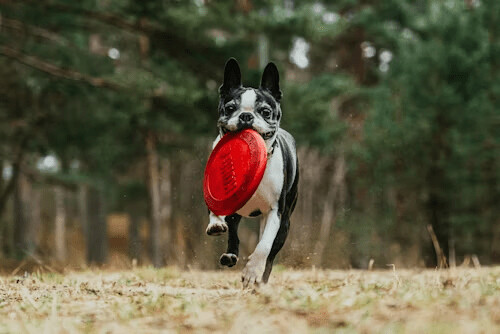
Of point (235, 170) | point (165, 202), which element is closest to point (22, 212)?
point (165, 202)

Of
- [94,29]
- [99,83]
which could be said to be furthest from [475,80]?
[94,29]

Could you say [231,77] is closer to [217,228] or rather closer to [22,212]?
[217,228]

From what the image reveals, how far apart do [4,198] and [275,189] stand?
463 inches

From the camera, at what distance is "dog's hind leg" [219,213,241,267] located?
14.9 feet

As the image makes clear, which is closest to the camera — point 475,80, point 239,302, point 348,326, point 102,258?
point 348,326

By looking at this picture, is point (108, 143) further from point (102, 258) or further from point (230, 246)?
point (230, 246)

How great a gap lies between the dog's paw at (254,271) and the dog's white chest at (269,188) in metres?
0.46

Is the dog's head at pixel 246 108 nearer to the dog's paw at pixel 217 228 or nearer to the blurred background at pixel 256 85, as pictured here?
the dog's paw at pixel 217 228

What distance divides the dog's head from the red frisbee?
3.0 inches

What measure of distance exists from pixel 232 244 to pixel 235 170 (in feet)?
1.99

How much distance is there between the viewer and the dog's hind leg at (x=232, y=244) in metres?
4.55

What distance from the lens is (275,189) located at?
15.3ft

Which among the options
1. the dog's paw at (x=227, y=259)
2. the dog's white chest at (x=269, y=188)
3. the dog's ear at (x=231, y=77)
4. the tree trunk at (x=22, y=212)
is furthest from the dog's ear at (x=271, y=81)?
the tree trunk at (x=22, y=212)

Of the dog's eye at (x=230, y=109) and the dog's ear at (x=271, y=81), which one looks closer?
the dog's eye at (x=230, y=109)
